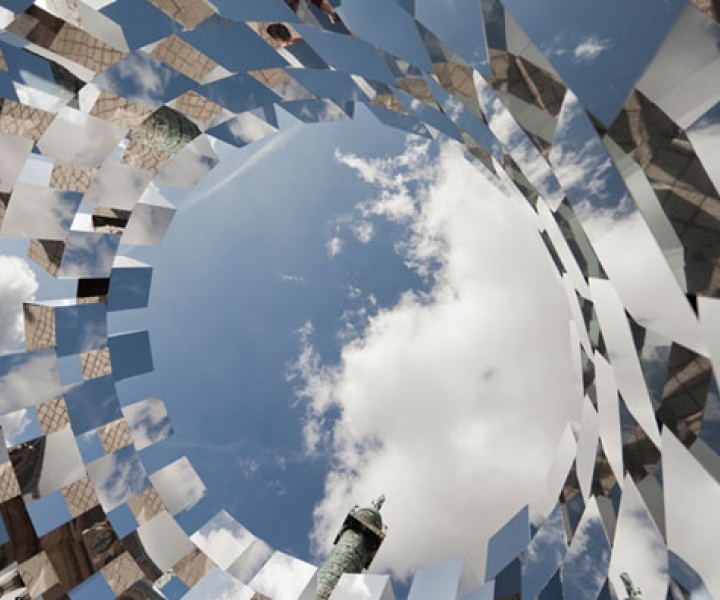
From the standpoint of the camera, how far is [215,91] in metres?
6.89

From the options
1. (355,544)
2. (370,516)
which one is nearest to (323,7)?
(355,544)

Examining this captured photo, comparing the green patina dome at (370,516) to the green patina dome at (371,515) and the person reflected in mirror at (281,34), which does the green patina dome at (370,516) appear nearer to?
the green patina dome at (371,515)

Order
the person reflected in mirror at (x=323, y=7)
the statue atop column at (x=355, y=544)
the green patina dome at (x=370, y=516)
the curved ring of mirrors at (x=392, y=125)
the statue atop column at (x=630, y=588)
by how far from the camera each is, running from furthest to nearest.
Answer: the green patina dome at (x=370, y=516) < the statue atop column at (x=355, y=544) < the person reflected in mirror at (x=323, y=7) < the statue atop column at (x=630, y=588) < the curved ring of mirrors at (x=392, y=125)

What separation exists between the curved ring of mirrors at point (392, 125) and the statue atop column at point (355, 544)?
49.4 feet

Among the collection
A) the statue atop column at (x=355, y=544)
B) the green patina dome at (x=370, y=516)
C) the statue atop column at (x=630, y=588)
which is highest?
the statue atop column at (x=630, y=588)

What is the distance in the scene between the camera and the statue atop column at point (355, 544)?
21578 millimetres

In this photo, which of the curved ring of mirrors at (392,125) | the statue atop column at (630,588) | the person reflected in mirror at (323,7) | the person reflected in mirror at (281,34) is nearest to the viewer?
the curved ring of mirrors at (392,125)

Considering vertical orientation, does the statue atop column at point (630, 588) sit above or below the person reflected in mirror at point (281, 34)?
below

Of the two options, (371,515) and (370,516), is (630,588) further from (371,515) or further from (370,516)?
(371,515)

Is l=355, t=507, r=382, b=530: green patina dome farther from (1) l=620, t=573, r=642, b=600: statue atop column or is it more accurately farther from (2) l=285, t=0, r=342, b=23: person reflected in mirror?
(2) l=285, t=0, r=342, b=23: person reflected in mirror

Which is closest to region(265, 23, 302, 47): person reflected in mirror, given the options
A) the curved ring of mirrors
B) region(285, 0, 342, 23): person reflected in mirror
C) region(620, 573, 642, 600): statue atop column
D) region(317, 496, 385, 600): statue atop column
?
the curved ring of mirrors

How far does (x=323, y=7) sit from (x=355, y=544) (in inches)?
905

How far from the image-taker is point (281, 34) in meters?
5.99

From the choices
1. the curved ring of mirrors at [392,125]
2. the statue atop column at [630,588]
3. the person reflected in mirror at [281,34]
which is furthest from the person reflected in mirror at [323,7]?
the statue atop column at [630,588]
